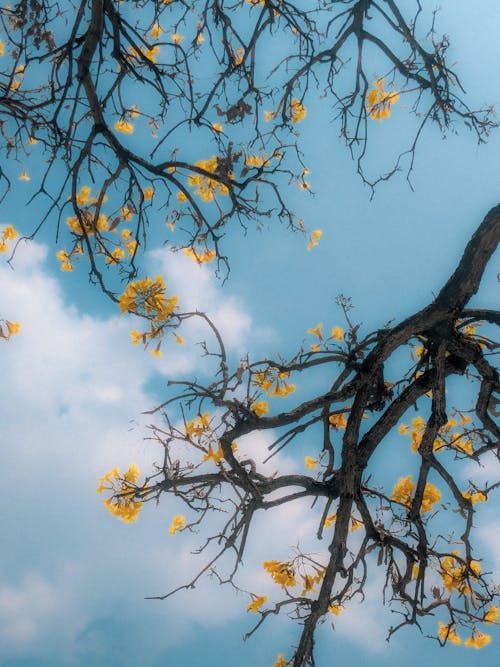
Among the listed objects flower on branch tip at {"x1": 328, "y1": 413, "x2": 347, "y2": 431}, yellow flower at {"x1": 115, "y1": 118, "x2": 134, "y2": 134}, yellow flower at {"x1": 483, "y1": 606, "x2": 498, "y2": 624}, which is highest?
yellow flower at {"x1": 115, "y1": 118, "x2": 134, "y2": 134}

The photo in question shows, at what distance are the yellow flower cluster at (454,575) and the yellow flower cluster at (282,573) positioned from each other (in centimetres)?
79

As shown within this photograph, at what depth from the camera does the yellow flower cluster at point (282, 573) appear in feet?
10.2

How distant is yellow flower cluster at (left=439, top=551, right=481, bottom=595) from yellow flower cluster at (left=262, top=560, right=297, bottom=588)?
2.59 ft

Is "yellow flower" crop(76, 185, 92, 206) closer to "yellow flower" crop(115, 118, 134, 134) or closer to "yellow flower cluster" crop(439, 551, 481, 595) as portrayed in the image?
"yellow flower" crop(115, 118, 134, 134)

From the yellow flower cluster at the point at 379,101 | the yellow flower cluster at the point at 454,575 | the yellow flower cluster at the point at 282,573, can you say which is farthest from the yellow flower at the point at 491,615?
the yellow flower cluster at the point at 379,101

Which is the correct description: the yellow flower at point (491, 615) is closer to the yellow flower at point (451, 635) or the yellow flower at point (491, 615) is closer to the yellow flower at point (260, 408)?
the yellow flower at point (451, 635)

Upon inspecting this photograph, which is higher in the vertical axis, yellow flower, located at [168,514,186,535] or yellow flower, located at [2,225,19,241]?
yellow flower, located at [2,225,19,241]

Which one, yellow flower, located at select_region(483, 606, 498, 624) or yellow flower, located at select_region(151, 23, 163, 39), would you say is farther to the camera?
yellow flower, located at select_region(151, 23, 163, 39)

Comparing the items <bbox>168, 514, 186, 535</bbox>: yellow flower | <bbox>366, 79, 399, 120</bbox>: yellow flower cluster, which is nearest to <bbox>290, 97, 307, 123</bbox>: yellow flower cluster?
<bbox>366, 79, 399, 120</bbox>: yellow flower cluster

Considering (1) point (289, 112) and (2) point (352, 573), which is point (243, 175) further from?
(2) point (352, 573)

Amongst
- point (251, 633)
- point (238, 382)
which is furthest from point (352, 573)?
point (238, 382)

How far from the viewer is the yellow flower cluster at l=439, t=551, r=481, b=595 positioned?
320 cm

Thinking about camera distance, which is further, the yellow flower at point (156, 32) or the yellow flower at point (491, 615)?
the yellow flower at point (156, 32)

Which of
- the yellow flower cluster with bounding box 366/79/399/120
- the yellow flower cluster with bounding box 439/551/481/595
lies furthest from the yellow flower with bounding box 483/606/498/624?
the yellow flower cluster with bounding box 366/79/399/120
